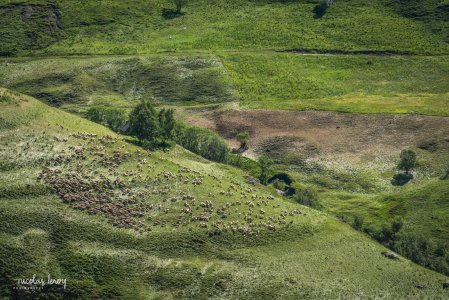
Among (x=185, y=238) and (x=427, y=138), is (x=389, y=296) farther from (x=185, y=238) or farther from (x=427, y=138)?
(x=427, y=138)

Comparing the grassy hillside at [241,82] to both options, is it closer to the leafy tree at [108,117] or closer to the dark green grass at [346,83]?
the dark green grass at [346,83]

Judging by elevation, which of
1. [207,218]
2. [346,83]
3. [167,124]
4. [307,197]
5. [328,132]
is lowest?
[328,132]

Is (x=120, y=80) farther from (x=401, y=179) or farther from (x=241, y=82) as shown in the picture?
(x=401, y=179)

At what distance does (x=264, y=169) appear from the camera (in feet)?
443

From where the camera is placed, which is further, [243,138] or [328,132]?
[328,132]

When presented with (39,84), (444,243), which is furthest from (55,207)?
(39,84)

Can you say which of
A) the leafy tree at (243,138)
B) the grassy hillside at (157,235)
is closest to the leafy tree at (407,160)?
the leafy tree at (243,138)

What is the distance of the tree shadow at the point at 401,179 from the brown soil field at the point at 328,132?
27.9 feet

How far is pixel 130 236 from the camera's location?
90.9 metres

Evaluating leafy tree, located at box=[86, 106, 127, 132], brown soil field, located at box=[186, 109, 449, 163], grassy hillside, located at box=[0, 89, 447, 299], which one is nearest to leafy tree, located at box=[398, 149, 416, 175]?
brown soil field, located at box=[186, 109, 449, 163]

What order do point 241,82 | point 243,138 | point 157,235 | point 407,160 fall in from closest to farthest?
point 157,235, point 407,160, point 243,138, point 241,82

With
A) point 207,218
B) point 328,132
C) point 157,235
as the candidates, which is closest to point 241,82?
point 328,132

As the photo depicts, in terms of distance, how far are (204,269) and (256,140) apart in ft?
231

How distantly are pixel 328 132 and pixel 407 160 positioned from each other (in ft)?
84.2
